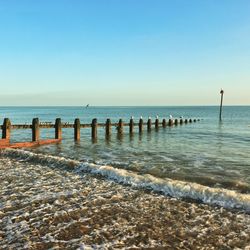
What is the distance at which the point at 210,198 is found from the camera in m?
8.02

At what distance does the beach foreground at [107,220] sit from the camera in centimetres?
548

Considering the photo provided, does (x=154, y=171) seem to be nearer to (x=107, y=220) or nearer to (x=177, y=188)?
(x=177, y=188)

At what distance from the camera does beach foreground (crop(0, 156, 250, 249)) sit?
5.48m

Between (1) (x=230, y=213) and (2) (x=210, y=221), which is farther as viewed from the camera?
(1) (x=230, y=213)

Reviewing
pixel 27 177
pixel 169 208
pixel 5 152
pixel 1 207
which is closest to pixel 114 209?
pixel 169 208

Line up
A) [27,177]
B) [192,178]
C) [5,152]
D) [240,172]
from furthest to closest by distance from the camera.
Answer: [5,152], [240,172], [192,178], [27,177]

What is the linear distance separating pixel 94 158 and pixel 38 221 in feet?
28.6

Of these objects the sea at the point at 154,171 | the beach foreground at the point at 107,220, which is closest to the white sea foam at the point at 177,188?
the sea at the point at 154,171

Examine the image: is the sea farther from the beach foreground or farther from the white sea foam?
the beach foreground

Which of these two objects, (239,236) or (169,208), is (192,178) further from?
(239,236)

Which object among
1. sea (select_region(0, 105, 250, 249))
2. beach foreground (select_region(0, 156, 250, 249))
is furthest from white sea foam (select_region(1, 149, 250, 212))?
beach foreground (select_region(0, 156, 250, 249))

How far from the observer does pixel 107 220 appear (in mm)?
6469

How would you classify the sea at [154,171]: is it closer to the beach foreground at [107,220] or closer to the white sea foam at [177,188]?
the white sea foam at [177,188]

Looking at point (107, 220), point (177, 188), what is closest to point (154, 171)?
point (177, 188)
